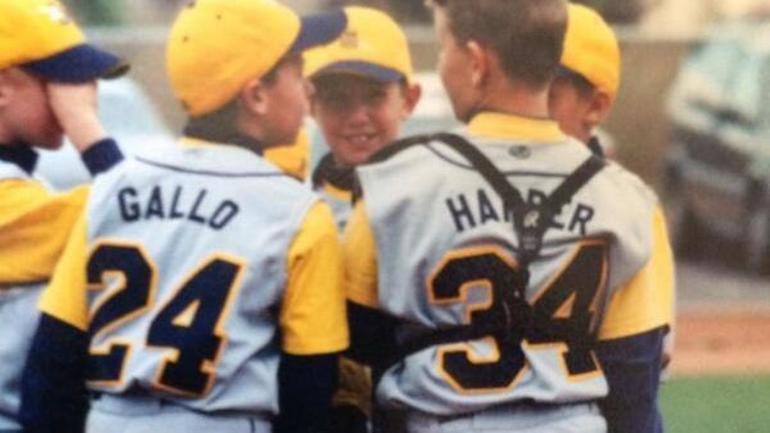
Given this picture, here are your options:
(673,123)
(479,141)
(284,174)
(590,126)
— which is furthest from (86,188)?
(673,123)

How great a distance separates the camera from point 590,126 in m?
4.70

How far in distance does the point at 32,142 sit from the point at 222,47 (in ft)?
1.39

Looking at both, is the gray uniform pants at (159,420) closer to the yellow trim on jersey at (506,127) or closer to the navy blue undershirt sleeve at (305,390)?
the navy blue undershirt sleeve at (305,390)

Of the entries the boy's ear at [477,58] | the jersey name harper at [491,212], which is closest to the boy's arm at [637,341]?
the jersey name harper at [491,212]

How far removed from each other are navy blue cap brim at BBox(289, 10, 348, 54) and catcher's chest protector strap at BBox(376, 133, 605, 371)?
0.30 meters

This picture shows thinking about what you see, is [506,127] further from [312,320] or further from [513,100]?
[312,320]

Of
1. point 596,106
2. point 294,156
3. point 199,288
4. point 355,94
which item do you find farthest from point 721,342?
point 199,288

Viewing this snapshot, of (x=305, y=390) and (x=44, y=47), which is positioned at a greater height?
(x=44, y=47)

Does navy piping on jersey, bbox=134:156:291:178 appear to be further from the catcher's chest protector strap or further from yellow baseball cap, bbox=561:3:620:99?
yellow baseball cap, bbox=561:3:620:99

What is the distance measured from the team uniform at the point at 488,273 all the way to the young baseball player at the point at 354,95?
69cm

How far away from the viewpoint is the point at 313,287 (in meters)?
4.00

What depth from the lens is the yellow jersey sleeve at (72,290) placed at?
4.09 meters

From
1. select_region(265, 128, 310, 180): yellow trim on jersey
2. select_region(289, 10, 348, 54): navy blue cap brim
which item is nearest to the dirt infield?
select_region(265, 128, 310, 180): yellow trim on jersey

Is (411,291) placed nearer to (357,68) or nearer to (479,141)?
(479,141)
